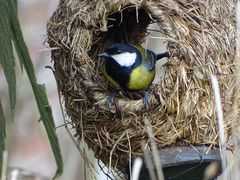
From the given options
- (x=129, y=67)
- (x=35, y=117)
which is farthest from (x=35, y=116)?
(x=129, y=67)

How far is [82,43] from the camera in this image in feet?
9.27

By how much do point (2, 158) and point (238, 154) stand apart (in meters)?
0.81

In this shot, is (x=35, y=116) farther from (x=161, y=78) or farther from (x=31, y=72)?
(x=31, y=72)

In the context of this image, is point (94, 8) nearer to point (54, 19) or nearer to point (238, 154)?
point (54, 19)

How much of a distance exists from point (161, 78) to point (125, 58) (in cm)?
28

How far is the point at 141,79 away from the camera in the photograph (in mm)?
2998

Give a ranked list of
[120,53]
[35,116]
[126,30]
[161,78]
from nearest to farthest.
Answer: [161,78]
[120,53]
[126,30]
[35,116]

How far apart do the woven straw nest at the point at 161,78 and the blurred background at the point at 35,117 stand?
1321mm

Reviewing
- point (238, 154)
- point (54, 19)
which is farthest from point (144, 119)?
point (54, 19)

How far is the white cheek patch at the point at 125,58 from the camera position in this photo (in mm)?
2986

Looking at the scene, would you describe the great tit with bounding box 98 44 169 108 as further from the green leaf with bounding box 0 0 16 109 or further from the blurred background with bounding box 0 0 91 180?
the blurred background with bounding box 0 0 91 180

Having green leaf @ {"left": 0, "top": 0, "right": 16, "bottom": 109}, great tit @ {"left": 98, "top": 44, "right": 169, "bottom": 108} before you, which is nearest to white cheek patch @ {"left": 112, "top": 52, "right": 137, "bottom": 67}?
great tit @ {"left": 98, "top": 44, "right": 169, "bottom": 108}

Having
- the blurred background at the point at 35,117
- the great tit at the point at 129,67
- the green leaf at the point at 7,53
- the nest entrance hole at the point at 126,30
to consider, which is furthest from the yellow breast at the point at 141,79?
the blurred background at the point at 35,117

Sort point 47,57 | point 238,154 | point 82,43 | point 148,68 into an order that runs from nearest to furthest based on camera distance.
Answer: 1. point 238,154
2. point 82,43
3. point 148,68
4. point 47,57
